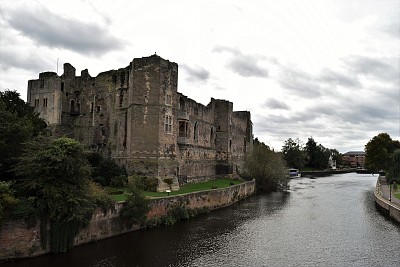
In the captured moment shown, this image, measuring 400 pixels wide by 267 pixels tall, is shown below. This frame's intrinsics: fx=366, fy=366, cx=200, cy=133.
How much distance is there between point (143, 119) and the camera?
108 ft

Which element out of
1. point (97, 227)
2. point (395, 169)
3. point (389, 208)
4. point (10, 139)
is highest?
point (10, 139)

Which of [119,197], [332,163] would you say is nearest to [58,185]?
[119,197]

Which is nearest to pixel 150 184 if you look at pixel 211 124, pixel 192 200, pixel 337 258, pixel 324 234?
pixel 192 200

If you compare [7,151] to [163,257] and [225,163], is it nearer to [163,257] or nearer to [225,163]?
[163,257]

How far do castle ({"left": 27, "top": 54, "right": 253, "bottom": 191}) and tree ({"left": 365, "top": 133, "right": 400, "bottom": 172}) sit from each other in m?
41.2

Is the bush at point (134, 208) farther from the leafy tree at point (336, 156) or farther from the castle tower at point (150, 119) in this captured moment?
the leafy tree at point (336, 156)

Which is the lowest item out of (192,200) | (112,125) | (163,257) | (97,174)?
(163,257)

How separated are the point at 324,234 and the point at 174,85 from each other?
18782 millimetres

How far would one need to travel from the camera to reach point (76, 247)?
20172 mm

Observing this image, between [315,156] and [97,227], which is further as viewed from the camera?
[315,156]

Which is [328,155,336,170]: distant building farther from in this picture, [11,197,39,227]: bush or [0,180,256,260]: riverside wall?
[11,197,39,227]: bush

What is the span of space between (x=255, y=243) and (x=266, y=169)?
102 ft

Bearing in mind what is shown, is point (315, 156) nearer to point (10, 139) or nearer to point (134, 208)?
point (134, 208)

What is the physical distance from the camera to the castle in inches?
1300
